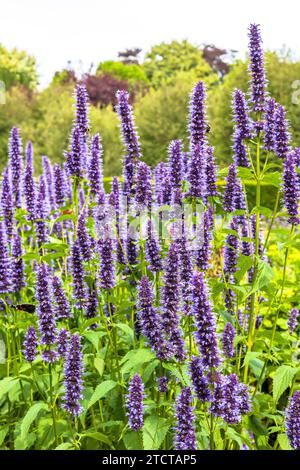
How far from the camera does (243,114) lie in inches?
151

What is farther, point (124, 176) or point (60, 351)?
point (124, 176)

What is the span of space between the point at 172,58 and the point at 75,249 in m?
57.1

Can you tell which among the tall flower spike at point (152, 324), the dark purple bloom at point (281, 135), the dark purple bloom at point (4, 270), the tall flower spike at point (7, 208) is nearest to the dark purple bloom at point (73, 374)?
the tall flower spike at point (152, 324)

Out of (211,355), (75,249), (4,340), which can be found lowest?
(4,340)

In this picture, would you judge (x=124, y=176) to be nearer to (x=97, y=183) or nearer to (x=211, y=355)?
(x=97, y=183)

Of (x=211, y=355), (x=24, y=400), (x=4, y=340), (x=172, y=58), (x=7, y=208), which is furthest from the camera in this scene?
(x=172, y=58)

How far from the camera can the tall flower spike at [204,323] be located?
109 inches

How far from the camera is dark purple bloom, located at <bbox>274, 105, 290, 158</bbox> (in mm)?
3730

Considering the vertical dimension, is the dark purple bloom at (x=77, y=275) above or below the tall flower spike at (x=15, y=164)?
below

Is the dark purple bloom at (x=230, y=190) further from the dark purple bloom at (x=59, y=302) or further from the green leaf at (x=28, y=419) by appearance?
the green leaf at (x=28, y=419)

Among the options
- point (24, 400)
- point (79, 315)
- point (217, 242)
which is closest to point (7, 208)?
point (79, 315)

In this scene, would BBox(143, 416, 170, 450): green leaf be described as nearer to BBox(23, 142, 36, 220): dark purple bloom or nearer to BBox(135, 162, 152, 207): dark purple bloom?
BBox(135, 162, 152, 207): dark purple bloom

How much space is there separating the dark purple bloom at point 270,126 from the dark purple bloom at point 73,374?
1701 millimetres

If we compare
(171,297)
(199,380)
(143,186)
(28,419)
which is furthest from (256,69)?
(28,419)
